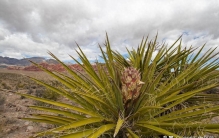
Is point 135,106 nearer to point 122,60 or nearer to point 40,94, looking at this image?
point 122,60

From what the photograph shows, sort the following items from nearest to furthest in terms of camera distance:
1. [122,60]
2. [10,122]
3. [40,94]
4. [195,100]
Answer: [195,100] < [122,60] < [10,122] < [40,94]

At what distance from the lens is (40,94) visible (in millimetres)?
12180

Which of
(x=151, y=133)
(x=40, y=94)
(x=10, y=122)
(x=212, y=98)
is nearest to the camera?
(x=151, y=133)

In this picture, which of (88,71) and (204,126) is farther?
(88,71)

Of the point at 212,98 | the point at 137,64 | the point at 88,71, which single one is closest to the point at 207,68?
the point at 212,98

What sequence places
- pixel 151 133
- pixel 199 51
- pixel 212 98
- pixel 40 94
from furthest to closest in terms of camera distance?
pixel 40 94
pixel 199 51
pixel 212 98
pixel 151 133

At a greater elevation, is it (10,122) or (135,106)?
(135,106)

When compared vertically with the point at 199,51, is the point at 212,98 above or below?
below

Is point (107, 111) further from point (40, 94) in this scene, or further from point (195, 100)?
point (40, 94)

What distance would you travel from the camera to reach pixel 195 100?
3271 millimetres

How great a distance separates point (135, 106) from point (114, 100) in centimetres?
29

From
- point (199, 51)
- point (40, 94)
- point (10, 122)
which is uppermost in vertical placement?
point (199, 51)

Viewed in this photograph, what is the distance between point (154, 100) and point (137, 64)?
1.39 metres

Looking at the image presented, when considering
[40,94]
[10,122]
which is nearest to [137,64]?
[10,122]
